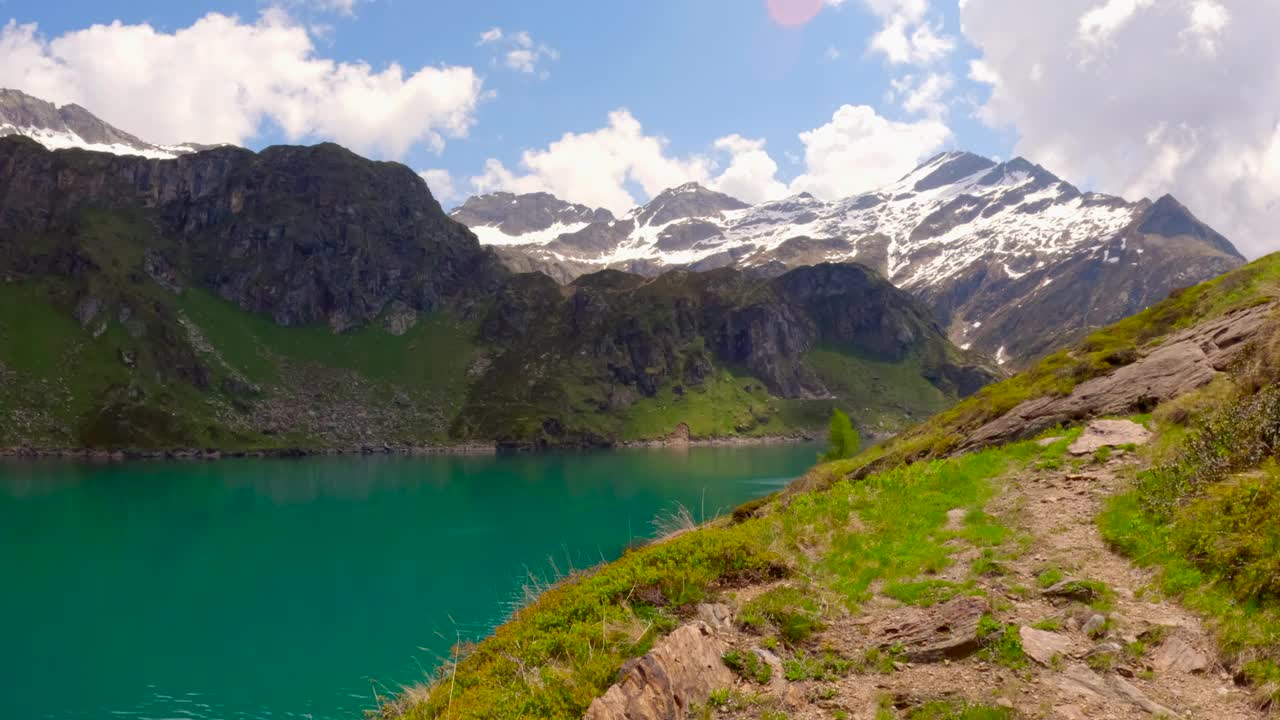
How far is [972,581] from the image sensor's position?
604 inches

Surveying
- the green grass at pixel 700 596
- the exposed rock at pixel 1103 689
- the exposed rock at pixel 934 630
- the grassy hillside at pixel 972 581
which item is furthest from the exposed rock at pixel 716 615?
the exposed rock at pixel 1103 689

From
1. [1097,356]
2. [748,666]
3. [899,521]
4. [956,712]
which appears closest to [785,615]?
[748,666]

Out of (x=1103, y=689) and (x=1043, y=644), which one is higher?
(x=1043, y=644)

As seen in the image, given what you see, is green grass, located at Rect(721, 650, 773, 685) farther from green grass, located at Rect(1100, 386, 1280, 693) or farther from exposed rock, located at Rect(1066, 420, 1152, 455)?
exposed rock, located at Rect(1066, 420, 1152, 455)

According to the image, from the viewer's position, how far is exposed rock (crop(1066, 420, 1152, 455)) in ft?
77.2

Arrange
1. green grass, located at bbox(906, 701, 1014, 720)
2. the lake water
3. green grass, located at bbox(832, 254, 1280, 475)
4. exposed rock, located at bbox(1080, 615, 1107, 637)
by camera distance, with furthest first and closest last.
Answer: the lake water < green grass, located at bbox(832, 254, 1280, 475) < exposed rock, located at bbox(1080, 615, 1107, 637) < green grass, located at bbox(906, 701, 1014, 720)

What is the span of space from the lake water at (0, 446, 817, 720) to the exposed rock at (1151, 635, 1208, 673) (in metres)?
22.1

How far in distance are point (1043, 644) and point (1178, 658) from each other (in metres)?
1.94

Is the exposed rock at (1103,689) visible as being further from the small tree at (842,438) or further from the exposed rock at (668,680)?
the small tree at (842,438)

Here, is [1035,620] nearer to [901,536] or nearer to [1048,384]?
[901,536]

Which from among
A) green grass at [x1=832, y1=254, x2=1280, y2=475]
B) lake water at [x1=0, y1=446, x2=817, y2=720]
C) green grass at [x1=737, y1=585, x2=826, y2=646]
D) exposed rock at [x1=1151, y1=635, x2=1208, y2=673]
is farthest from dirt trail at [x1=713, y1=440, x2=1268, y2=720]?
green grass at [x1=832, y1=254, x2=1280, y2=475]

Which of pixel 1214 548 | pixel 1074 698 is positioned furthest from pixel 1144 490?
pixel 1074 698

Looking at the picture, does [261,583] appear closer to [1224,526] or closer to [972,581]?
[972,581]

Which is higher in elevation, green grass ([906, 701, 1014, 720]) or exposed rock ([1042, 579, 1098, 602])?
exposed rock ([1042, 579, 1098, 602])
